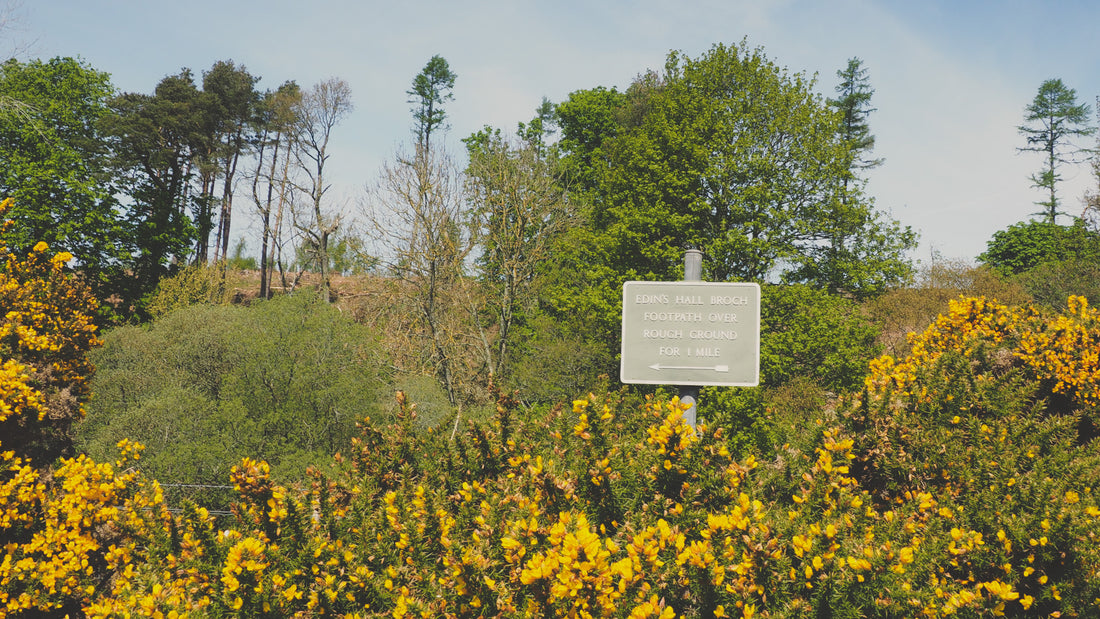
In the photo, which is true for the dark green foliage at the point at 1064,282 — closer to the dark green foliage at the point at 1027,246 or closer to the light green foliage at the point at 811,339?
the dark green foliage at the point at 1027,246

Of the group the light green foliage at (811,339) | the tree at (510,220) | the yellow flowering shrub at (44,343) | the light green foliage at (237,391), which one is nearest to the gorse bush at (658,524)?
the yellow flowering shrub at (44,343)

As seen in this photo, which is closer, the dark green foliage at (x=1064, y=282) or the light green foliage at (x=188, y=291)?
the dark green foliage at (x=1064, y=282)

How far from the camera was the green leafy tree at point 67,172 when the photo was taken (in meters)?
28.3

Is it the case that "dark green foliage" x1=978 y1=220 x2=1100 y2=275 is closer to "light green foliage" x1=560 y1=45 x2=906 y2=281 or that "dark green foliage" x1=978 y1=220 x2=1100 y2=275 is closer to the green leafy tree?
"light green foliage" x1=560 y1=45 x2=906 y2=281

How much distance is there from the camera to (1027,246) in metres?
36.4

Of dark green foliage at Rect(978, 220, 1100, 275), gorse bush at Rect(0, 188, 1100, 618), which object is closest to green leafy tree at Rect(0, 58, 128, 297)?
gorse bush at Rect(0, 188, 1100, 618)

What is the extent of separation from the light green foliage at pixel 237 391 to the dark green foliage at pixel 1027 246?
32.1 m

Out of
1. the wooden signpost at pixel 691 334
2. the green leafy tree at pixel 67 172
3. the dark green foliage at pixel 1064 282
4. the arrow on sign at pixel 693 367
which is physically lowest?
the arrow on sign at pixel 693 367

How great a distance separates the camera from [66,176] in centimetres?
2941

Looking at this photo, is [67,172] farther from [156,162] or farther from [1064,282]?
[1064,282]

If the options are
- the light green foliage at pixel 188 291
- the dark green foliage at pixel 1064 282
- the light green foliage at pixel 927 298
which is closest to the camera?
the light green foliage at pixel 927 298

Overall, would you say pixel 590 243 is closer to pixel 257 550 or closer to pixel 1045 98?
pixel 257 550

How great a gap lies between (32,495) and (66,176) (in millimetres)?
29468

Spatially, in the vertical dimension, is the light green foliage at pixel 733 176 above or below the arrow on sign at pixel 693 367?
above
